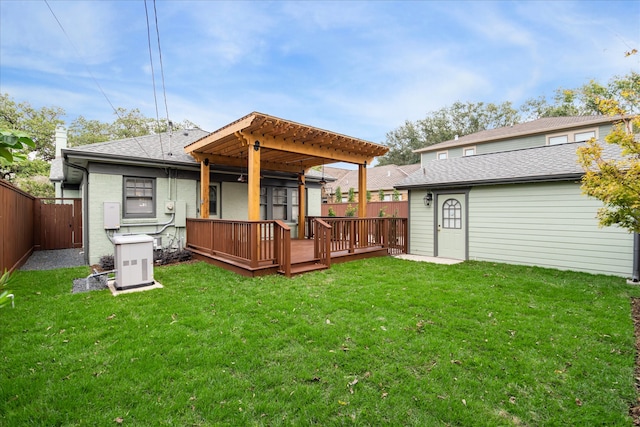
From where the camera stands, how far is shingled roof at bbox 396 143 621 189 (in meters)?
6.83

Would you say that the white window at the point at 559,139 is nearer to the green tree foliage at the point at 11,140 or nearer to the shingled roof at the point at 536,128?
the shingled roof at the point at 536,128

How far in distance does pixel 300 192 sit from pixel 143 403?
8697 mm

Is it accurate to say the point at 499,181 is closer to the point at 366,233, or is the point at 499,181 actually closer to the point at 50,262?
the point at 366,233

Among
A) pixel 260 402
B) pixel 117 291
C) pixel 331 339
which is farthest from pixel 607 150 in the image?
pixel 117 291

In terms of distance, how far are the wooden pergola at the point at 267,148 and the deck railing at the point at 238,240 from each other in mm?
319

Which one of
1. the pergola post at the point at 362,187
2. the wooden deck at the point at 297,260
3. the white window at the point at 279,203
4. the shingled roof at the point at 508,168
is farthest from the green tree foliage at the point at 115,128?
the shingled roof at the point at 508,168

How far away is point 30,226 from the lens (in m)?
9.34

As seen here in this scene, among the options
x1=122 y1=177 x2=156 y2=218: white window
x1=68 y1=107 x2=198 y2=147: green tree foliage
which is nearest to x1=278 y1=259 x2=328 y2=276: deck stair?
x1=122 y1=177 x2=156 y2=218: white window

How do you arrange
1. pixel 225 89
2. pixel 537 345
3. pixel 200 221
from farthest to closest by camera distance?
pixel 225 89 → pixel 200 221 → pixel 537 345

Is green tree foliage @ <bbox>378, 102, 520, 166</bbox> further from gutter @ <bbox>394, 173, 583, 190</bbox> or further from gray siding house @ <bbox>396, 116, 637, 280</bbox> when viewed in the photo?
gutter @ <bbox>394, 173, 583, 190</bbox>

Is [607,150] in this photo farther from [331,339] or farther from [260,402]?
[260,402]

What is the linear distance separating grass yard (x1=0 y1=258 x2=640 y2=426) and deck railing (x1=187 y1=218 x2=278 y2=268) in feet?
3.42

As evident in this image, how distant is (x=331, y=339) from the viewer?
10.5 ft

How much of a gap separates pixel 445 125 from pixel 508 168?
25803 mm
